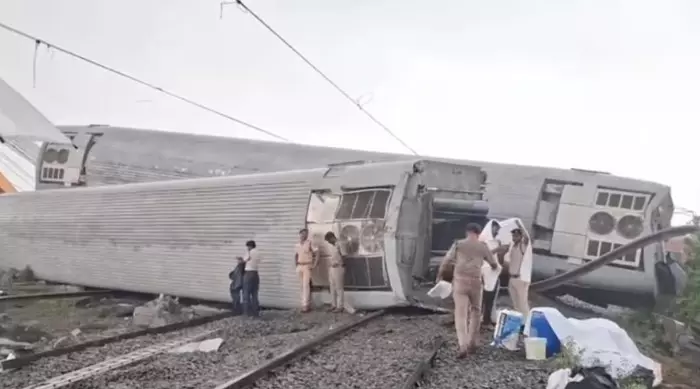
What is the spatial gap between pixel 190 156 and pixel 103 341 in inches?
419

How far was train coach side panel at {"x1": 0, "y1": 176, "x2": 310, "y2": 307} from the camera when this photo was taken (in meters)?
12.5

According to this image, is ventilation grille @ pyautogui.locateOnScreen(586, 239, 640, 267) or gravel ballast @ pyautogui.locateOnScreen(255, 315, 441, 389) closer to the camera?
gravel ballast @ pyautogui.locateOnScreen(255, 315, 441, 389)

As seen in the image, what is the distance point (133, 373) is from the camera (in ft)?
22.9

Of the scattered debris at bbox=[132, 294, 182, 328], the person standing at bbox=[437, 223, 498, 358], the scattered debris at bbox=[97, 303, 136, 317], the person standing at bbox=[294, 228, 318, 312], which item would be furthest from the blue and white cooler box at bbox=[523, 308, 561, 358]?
the scattered debris at bbox=[97, 303, 136, 317]

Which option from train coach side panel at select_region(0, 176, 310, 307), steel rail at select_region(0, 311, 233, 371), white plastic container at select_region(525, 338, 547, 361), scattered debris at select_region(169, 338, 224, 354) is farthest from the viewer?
train coach side panel at select_region(0, 176, 310, 307)

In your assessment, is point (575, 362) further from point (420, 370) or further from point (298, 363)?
point (298, 363)

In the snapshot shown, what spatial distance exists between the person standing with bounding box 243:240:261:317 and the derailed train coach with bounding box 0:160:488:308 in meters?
0.68

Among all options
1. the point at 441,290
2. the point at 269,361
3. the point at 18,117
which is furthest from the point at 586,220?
the point at 18,117

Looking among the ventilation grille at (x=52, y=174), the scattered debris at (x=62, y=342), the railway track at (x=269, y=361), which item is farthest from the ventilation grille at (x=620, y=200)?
the ventilation grille at (x=52, y=174)

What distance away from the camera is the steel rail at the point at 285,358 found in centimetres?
620

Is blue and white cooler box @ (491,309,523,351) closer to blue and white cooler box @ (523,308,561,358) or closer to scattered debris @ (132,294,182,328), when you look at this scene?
blue and white cooler box @ (523,308,561,358)

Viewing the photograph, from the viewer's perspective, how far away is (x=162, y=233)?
566 inches

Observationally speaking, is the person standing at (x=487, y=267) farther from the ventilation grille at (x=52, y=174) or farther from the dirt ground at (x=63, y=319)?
the ventilation grille at (x=52, y=174)

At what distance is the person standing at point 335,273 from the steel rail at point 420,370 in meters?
3.32
